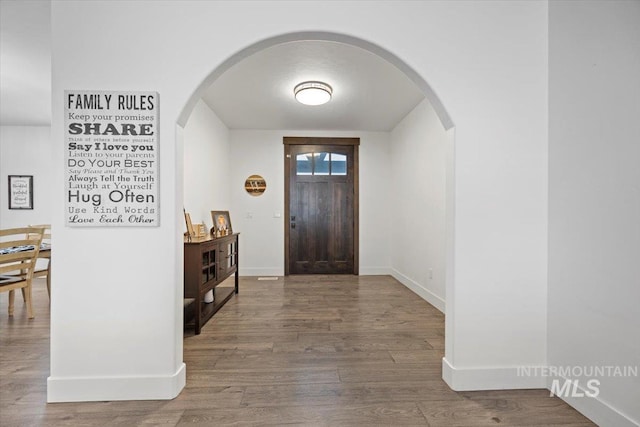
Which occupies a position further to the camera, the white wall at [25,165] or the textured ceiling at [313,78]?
the white wall at [25,165]

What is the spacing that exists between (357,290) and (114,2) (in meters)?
3.93

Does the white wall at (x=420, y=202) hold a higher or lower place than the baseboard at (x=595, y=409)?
higher

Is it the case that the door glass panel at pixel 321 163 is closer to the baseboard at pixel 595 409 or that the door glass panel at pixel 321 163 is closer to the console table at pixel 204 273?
the console table at pixel 204 273

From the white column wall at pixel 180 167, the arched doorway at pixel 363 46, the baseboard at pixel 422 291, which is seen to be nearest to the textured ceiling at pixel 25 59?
the white column wall at pixel 180 167

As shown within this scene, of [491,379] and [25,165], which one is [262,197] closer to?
[25,165]

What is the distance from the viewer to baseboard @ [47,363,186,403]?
183 centimetres

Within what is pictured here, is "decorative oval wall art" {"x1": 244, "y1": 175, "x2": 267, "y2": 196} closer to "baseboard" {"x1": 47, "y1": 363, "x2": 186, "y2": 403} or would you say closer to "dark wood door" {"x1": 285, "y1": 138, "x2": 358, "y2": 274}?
"dark wood door" {"x1": 285, "y1": 138, "x2": 358, "y2": 274}

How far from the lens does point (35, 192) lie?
5.53 metres

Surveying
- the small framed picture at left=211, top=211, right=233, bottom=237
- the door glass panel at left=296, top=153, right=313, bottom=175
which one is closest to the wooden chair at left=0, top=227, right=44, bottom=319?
the small framed picture at left=211, top=211, right=233, bottom=237

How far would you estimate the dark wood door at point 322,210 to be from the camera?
18.6 feet

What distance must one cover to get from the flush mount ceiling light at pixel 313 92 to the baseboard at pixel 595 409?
3.24 meters

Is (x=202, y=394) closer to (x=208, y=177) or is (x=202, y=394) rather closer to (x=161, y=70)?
(x=161, y=70)

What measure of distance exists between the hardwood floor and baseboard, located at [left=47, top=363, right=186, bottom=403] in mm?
38

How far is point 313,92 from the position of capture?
11.9 feet
